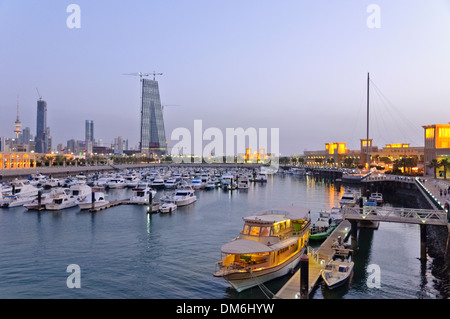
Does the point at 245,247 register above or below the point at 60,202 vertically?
above

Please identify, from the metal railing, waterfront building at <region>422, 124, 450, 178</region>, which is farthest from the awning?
waterfront building at <region>422, 124, 450, 178</region>

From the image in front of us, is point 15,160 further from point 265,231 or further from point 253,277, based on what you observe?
point 253,277

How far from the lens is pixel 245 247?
933 inches

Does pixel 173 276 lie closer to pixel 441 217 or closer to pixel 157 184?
pixel 441 217

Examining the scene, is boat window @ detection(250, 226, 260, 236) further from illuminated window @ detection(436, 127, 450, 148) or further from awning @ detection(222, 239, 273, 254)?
illuminated window @ detection(436, 127, 450, 148)

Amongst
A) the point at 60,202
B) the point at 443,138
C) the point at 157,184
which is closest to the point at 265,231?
the point at 60,202

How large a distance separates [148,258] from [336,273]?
51.1ft

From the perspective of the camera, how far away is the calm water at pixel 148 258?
24.5 meters

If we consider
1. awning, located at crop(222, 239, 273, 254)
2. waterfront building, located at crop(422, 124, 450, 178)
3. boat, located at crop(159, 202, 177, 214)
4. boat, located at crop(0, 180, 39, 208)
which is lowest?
boat, located at crop(159, 202, 177, 214)

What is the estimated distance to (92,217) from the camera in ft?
165

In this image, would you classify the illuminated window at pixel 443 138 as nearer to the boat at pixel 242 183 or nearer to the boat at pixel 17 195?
the boat at pixel 242 183

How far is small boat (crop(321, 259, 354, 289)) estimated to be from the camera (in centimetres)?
2464

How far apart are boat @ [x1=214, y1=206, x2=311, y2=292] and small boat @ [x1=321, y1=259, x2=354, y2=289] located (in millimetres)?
2652

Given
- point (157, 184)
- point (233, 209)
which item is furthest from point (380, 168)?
point (233, 209)
